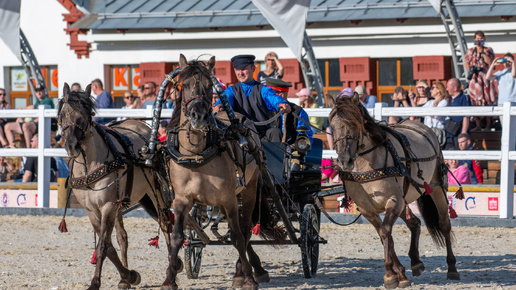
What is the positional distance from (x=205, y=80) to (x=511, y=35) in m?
14.1

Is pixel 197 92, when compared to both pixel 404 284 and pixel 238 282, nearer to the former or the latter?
pixel 238 282

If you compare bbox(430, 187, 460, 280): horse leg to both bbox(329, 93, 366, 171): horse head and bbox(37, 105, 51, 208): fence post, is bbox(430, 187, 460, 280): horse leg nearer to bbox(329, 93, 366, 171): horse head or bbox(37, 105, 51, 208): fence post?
bbox(329, 93, 366, 171): horse head

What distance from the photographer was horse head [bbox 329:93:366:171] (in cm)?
835

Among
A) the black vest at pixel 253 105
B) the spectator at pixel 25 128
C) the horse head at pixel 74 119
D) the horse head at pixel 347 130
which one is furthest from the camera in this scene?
the spectator at pixel 25 128

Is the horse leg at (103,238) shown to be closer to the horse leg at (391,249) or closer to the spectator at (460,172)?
the horse leg at (391,249)

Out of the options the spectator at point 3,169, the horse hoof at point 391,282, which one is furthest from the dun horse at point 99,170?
the spectator at point 3,169

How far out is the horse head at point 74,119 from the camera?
8.11m

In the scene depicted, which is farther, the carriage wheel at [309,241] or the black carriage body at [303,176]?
the black carriage body at [303,176]

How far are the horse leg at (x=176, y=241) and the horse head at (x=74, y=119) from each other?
1.02m

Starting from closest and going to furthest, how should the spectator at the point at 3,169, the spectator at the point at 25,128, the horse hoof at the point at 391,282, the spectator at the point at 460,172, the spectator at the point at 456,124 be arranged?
the horse hoof at the point at 391,282, the spectator at the point at 460,172, the spectator at the point at 456,124, the spectator at the point at 25,128, the spectator at the point at 3,169

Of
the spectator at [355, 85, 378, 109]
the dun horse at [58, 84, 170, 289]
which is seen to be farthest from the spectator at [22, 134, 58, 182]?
the dun horse at [58, 84, 170, 289]

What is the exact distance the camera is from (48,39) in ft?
86.0

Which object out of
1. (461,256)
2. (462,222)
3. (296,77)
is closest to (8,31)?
(296,77)

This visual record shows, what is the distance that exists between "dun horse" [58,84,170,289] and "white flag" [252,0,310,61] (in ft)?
24.0
